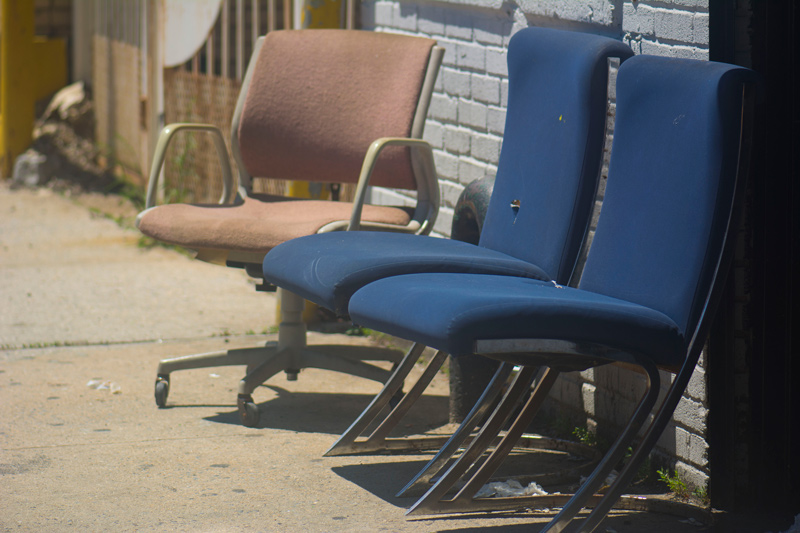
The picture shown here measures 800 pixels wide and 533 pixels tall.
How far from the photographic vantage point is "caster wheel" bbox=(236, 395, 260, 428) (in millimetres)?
3119

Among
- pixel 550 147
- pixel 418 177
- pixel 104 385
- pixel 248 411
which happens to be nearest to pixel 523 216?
pixel 550 147

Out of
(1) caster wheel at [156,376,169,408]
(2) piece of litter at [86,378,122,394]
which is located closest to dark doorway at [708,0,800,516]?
(1) caster wheel at [156,376,169,408]

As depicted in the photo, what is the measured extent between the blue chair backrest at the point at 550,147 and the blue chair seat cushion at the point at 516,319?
37 cm

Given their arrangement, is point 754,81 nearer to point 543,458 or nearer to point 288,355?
point 543,458

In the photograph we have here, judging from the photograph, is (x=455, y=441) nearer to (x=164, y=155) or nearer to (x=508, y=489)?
(x=508, y=489)

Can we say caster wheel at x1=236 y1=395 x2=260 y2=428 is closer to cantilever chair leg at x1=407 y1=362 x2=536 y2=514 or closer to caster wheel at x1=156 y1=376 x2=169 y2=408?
caster wheel at x1=156 y1=376 x2=169 y2=408

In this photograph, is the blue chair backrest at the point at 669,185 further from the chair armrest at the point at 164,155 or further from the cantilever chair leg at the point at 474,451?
the chair armrest at the point at 164,155

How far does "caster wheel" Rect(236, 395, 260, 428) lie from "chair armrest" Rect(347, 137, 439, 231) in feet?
1.82

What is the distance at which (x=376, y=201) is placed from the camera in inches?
175

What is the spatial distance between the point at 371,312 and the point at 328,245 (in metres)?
0.47

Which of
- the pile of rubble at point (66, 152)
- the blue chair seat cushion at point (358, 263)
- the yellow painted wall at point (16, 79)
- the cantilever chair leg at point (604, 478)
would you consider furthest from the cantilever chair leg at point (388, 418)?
the yellow painted wall at point (16, 79)

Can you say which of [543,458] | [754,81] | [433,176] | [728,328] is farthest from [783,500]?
[433,176]

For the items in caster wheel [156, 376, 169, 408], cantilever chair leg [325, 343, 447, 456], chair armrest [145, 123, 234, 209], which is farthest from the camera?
chair armrest [145, 123, 234, 209]

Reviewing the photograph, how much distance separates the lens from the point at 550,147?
2703 millimetres
